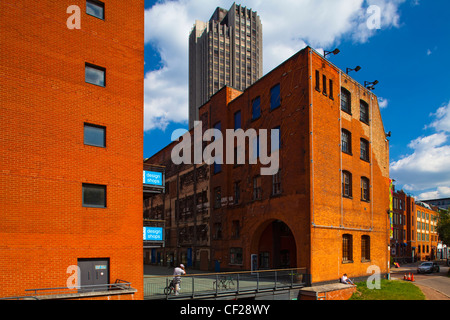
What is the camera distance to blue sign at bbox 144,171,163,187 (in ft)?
62.7

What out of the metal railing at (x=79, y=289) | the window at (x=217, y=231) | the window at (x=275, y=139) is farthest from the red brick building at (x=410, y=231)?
the metal railing at (x=79, y=289)

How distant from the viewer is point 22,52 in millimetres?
15203

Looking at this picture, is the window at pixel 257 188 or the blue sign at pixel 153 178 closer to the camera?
the blue sign at pixel 153 178

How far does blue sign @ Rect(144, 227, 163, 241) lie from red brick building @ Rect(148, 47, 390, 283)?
983cm

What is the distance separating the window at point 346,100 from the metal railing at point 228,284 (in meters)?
13.8

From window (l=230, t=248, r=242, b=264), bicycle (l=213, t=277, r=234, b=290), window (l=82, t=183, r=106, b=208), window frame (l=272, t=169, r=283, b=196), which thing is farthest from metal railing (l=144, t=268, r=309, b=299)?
window (l=230, t=248, r=242, b=264)

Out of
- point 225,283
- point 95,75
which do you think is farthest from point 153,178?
point 225,283

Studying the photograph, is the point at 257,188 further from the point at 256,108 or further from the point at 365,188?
the point at 365,188

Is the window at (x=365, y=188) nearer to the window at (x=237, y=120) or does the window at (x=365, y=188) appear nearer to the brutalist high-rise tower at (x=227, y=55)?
the window at (x=237, y=120)

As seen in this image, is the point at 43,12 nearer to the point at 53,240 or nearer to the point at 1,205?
the point at 1,205

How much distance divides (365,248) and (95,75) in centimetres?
2463

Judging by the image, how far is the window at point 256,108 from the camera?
30.3m

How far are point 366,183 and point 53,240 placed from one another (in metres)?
25.2

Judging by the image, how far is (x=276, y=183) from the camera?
27.2m
